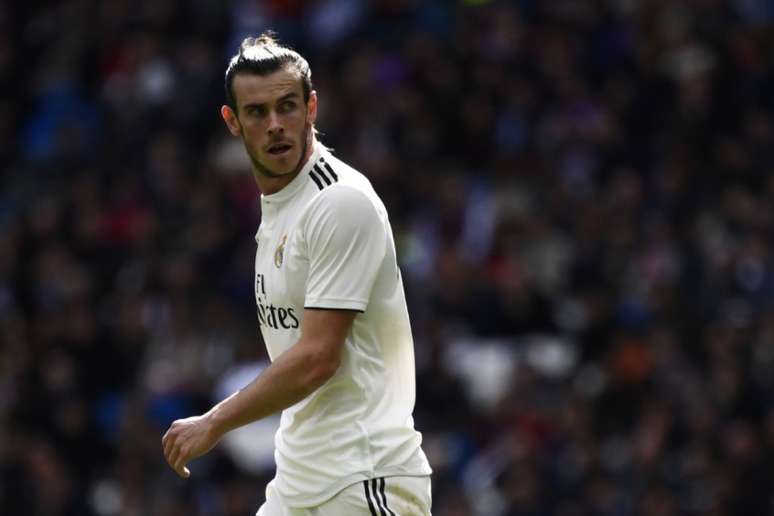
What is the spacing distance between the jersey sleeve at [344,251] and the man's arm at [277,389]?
0.18ft

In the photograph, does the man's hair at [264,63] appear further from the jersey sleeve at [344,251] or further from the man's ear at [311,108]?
the jersey sleeve at [344,251]

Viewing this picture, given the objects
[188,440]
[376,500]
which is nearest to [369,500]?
[376,500]

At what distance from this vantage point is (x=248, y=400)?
507 centimetres

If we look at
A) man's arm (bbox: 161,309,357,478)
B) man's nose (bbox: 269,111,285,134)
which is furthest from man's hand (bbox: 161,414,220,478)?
man's nose (bbox: 269,111,285,134)

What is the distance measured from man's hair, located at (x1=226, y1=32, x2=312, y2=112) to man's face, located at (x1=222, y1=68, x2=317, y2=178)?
19mm

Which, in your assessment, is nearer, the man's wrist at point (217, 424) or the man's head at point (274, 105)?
the man's wrist at point (217, 424)

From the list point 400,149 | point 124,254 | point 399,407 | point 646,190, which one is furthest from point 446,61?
point 399,407

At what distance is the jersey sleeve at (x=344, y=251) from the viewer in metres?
5.11

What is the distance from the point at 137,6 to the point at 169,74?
1232 mm

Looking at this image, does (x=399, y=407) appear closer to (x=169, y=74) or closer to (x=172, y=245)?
(x=172, y=245)

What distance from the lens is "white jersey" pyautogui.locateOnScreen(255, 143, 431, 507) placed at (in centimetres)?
514

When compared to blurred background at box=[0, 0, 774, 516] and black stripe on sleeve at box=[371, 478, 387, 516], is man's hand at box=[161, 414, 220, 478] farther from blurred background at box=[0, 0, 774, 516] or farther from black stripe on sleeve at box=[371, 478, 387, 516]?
blurred background at box=[0, 0, 774, 516]

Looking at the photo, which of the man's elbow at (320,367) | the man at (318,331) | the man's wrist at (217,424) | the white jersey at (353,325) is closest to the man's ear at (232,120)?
the man at (318,331)

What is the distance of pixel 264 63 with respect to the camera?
209 inches
